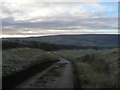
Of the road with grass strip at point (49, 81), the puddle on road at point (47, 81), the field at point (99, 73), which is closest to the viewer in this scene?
the field at point (99, 73)

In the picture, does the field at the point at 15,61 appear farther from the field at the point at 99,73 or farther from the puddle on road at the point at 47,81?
the field at the point at 99,73

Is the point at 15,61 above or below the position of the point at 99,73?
below

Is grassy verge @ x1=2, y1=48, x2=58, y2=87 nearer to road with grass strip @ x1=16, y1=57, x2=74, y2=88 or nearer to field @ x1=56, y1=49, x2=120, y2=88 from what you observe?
road with grass strip @ x1=16, y1=57, x2=74, y2=88

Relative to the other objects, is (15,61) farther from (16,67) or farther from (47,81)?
(47,81)

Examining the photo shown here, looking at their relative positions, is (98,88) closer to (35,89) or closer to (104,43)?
(35,89)

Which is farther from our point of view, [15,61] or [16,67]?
[15,61]

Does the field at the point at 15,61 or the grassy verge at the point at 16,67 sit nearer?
the grassy verge at the point at 16,67

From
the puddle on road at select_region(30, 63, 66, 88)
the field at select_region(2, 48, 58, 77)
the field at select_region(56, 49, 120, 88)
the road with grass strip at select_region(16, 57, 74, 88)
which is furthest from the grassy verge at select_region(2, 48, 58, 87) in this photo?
the field at select_region(56, 49, 120, 88)

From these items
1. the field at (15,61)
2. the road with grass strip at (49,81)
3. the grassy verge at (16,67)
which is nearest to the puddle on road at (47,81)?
the road with grass strip at (49,81)

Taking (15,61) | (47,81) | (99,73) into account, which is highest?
(47,81)

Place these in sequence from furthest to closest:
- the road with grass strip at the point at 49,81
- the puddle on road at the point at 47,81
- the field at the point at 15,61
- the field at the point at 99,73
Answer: the field at the point at 15,61 < the puddle on road at the point at 47,81 < the road with grass strip at the point at 49,81 < the field at the point at 99,73

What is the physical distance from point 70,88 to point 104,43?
185m

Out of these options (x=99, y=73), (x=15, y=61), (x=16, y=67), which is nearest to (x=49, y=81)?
(x=99, y=73)

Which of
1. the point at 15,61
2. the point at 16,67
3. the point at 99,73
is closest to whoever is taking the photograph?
the point at 99,73
